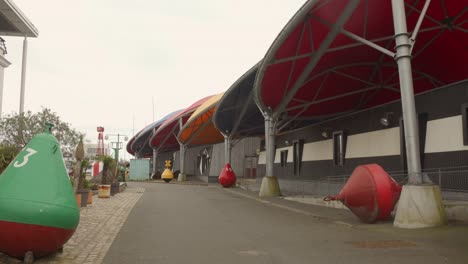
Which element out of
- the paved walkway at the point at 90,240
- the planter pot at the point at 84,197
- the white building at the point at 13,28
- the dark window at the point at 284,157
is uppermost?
the white building at the point at 13,28

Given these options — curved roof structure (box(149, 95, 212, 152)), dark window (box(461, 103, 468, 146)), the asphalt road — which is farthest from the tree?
curved roof structure (box(149, 95, 212, 152))

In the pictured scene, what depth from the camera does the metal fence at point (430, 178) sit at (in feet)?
45.8

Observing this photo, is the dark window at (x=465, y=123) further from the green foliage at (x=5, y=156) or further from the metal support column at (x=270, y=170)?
the green foliage at (x=5, y=156)

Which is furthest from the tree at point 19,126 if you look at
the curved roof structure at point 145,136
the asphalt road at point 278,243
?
the curved roof structure at point 145,136

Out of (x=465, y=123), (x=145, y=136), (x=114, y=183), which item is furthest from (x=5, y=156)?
(x=145, y=136)

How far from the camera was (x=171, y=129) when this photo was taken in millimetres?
62594

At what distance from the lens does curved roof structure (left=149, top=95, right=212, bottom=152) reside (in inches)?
2223

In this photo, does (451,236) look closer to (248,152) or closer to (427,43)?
(427,43)

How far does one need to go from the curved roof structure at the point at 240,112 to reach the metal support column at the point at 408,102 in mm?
17663

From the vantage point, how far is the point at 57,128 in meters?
26.1

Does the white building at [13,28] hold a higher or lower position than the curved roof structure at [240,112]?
higher

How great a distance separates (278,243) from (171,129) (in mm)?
54638

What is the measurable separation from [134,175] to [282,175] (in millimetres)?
35766

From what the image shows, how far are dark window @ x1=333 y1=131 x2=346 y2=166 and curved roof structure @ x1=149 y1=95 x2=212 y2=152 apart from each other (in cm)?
3266
